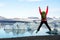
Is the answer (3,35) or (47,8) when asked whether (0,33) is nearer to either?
(3,35)

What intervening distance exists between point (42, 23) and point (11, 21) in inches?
55.1

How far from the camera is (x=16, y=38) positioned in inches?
344

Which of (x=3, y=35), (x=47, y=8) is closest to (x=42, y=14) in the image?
(x=47, y=8)

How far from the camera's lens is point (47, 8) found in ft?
30.8

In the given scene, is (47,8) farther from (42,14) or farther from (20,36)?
(20,36)

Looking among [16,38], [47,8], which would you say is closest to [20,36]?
[16,38]

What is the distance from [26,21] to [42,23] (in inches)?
28.7

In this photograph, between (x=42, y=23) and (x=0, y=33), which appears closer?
(x=0, y=33)

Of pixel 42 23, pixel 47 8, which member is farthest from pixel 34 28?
pixel 47 8

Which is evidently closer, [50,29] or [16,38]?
[16,38]

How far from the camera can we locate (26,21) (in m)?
9.44

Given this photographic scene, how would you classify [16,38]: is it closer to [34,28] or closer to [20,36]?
[20,36]

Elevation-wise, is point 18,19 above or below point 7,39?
above

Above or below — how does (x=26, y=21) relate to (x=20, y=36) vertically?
above
